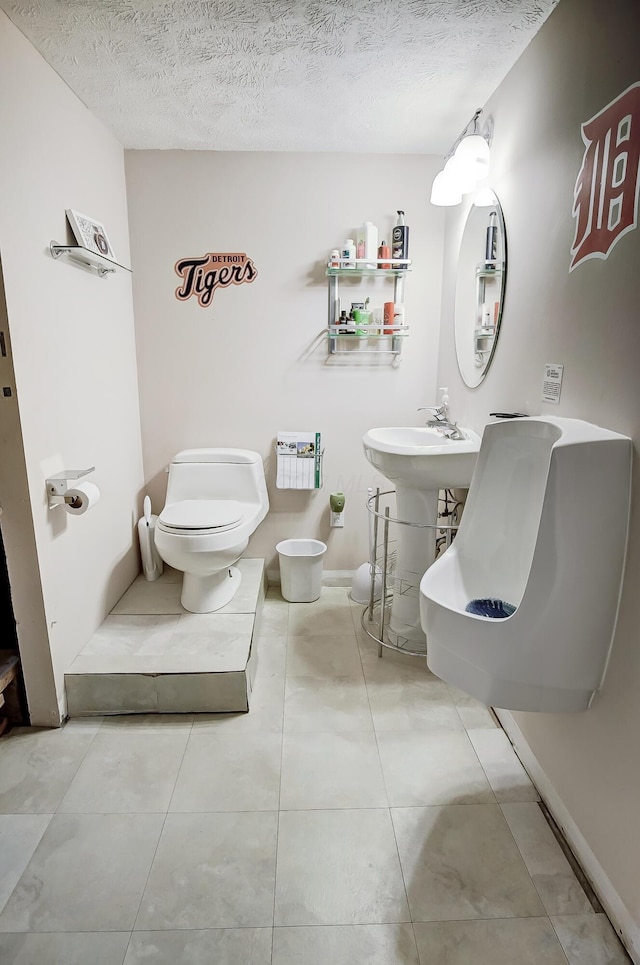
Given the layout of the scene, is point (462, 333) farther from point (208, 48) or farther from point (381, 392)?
point (208, 48)

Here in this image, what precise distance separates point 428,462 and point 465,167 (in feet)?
3.55

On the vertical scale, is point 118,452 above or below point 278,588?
above

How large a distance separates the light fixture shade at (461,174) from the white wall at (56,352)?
1406 mm

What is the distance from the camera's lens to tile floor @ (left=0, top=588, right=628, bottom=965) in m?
1.15

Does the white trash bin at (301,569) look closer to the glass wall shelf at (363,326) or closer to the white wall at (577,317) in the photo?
the glass wall shelf at (363,326)

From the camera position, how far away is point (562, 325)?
1438 mm

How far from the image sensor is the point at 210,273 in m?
2.54

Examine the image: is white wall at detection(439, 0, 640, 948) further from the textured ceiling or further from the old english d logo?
the old english d logo

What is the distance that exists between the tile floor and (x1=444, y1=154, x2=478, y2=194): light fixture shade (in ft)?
6.42

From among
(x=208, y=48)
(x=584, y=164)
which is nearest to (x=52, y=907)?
(x=584, y=164)

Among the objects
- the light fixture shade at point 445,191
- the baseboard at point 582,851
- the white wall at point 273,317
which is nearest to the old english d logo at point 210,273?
the white wall at point 273,317

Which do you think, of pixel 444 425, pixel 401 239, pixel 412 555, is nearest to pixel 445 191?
pixel 401 239

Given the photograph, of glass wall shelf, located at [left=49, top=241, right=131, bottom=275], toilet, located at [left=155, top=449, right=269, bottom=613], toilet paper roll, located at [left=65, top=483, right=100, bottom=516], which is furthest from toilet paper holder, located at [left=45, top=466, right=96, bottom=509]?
glass wall shelf, located at [left=49, top=241, right=131, bottom=275]

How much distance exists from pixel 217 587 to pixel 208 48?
198 cm
